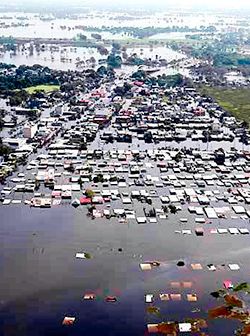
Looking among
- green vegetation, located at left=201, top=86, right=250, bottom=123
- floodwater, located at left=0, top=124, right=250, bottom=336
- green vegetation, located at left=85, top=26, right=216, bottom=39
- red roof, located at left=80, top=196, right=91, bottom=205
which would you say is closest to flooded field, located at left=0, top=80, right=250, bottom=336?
floodwater, located at left=0, top=124, right=250, bottom=336

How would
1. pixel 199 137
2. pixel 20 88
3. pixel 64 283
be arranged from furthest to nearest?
pixel 20 88 < pixel 199 137 < pixel 64 283

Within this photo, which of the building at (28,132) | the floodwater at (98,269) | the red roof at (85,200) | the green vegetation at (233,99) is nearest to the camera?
the floodwater at (98,269)

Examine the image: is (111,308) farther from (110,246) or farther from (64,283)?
(110,246)

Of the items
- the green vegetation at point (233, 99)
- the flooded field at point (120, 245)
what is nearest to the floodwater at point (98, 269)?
the flooded field at point (120, 245)

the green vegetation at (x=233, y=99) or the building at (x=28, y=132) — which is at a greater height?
the building at (x=28, y=132)

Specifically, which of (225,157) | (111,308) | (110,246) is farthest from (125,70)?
(111,308)

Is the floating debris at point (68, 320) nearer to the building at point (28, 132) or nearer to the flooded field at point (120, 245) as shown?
the flooded field at point (120, 245)
